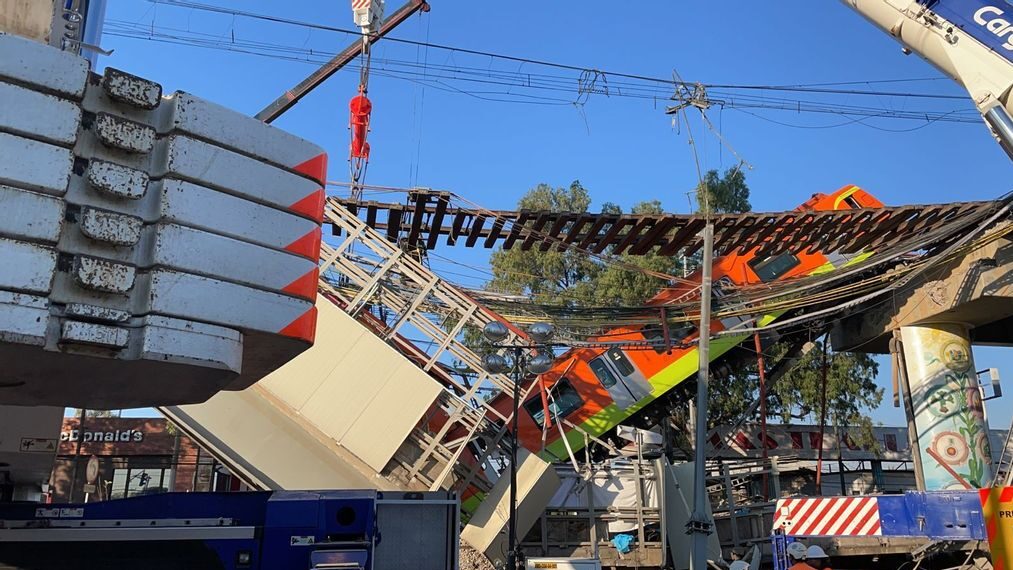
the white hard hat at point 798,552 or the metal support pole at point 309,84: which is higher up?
the metal support pole at point 309,84

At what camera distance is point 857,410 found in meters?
33.5

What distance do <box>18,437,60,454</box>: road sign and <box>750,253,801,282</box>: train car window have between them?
1778 centimetres

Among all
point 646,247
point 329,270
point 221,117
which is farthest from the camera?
point 646,247

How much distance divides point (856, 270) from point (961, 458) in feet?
15.6

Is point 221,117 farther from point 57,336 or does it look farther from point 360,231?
point 360,231

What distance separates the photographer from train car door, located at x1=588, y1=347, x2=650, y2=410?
68.8 feet

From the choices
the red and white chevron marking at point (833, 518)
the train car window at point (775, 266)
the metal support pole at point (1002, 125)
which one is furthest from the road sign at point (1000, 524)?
the train car window at point (775, 266)

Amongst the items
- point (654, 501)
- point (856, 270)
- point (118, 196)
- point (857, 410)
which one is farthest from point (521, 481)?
point (857, 410)

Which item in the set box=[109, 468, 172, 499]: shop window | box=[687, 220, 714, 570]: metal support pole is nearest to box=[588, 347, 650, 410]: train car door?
box=[687, 220, 714, 570]: metal support pole

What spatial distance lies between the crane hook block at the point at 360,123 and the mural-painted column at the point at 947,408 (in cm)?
1427

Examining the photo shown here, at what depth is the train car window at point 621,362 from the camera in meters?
21.2

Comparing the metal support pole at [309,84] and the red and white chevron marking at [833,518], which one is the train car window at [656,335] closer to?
the red and white chevron marking at [833,518]

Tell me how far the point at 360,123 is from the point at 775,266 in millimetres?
12162

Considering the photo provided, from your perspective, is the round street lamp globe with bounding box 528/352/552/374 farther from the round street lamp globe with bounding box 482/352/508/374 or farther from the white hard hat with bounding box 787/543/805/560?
the white hard hat with bounding box 787/543/805/560
